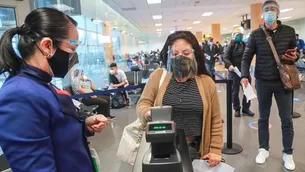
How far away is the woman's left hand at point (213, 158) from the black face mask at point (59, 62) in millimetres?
889

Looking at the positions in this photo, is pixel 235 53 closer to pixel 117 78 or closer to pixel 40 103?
pixel 117 78

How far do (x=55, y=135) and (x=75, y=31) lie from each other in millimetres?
402

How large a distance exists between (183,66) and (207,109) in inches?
11.6

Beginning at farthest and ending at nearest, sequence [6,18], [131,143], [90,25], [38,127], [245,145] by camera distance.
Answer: [90,25], [245,145], [6,18], [131,143], [38,127]

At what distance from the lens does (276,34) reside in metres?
2.11

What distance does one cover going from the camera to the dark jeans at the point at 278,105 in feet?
6.99

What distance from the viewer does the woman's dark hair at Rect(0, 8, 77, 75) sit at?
757 millimetres

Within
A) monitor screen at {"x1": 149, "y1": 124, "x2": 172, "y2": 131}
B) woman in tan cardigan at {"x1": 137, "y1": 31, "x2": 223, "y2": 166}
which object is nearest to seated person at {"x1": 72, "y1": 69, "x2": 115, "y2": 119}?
woman in tan cardigan at {"x1": 137, "y1": 31, "x2": 223, "y2": 166}

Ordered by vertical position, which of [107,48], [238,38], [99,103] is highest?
[107,48]

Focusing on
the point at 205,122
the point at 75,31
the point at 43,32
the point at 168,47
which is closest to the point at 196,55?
the point at 168,47

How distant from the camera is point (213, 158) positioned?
1.27 metres

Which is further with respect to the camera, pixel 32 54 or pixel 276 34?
pixel 276 34

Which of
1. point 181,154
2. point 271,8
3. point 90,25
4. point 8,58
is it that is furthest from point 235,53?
point 90,25

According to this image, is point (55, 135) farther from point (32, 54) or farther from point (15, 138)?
point (32, 54)
